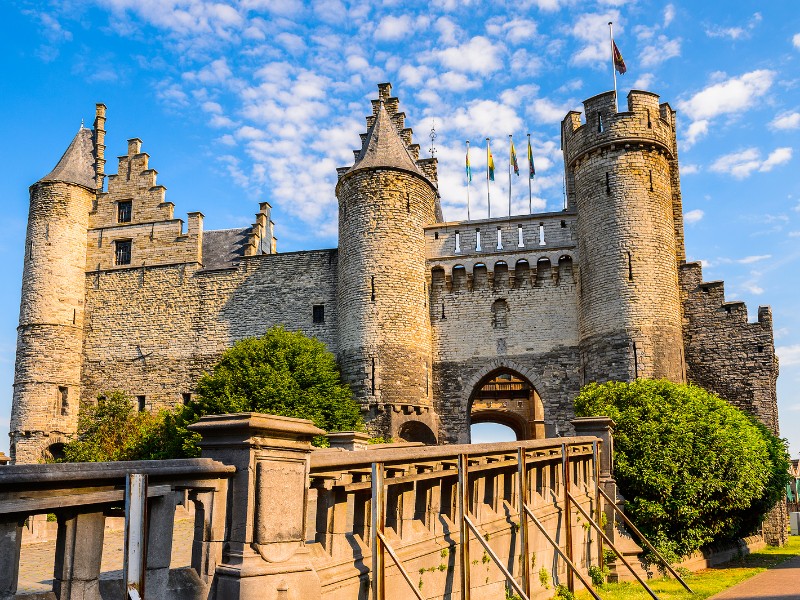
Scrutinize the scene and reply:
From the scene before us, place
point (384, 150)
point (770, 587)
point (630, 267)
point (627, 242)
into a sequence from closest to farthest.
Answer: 1. point (770, 587)
2. point (630, 267)
3. point (627, 242)
4. point (384, 150)

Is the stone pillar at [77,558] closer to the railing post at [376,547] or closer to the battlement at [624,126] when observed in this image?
the railing post at [376,547]

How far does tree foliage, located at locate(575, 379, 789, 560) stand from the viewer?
17062 millimetres

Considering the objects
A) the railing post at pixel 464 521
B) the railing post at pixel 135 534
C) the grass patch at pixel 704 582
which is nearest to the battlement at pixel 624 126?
the grass patch at pixel 704 582

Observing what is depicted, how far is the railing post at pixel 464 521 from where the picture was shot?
27.3 feet

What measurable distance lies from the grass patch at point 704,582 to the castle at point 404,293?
6538mm

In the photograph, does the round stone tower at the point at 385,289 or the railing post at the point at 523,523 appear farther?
the round stone tower at the point at 385,289

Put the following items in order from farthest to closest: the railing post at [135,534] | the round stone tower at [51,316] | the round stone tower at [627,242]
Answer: the round stone tower at [51,316] → the round stone tower at [627,242] → the railing post at [135,534]

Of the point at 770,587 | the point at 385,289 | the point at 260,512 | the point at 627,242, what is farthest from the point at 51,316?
the point at 260,512

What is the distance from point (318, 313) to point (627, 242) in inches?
452

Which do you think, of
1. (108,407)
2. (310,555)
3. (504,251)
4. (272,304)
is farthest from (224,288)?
(310,555)

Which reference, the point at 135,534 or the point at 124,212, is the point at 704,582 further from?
the point at 124,212

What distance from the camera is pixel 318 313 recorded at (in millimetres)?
30203

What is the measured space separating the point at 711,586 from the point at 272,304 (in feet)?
66.6

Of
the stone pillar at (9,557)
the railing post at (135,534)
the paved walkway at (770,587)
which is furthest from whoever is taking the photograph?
the paved walkway at (770,587)
